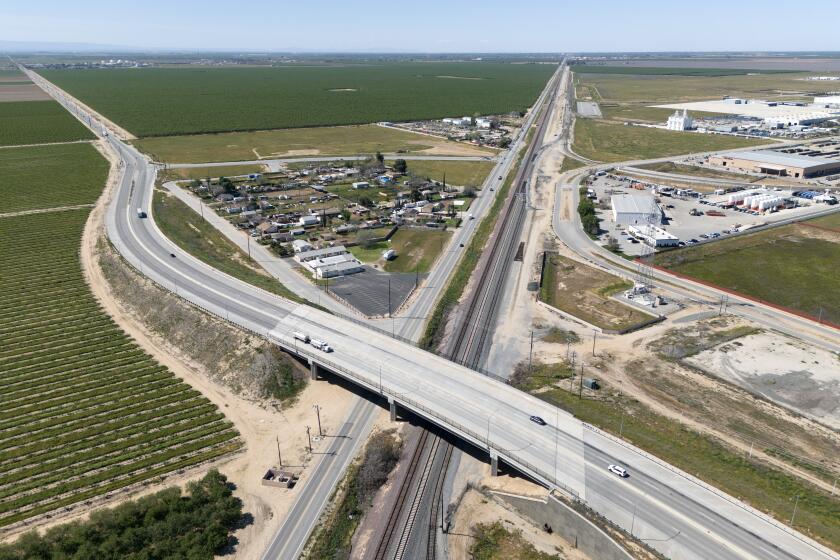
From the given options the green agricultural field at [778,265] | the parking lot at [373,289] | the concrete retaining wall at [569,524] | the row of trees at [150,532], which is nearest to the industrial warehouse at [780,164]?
the green agricultural field at [778,265]

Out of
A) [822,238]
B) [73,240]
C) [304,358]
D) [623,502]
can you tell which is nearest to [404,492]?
[623,502]

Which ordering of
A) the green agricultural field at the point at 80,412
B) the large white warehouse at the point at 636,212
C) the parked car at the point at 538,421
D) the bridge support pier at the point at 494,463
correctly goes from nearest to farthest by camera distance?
the bridge support pier at the point at 494,463 → the green agricultural field at the point at 80,412 → the parked car at the point at 538,421 → the large white warehouse at the point at 636,212

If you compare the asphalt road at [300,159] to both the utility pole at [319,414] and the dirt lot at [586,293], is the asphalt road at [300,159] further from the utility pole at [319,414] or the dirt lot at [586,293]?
the utility pole at [319,414]

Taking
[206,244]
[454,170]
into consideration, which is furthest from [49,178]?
[454,170]

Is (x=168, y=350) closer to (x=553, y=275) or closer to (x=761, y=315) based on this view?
(x=553, y=275)

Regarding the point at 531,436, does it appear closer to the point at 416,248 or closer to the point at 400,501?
the point at 400,501

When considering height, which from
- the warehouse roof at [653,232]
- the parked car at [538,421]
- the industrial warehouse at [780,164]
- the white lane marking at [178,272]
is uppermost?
the industrial warehouse at [780,164]

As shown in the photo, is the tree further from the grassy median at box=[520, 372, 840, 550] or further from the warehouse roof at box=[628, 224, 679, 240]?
the warehouse roof at box=[628, 224, 679, 240]

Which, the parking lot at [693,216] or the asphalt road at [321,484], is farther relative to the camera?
the parking lot at [693,216]
